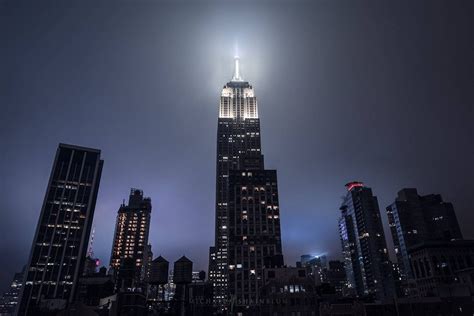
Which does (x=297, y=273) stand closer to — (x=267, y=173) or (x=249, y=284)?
(x=249, y=284)

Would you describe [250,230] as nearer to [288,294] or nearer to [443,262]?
[288,294]

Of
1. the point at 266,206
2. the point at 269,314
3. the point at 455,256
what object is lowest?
the point at 269,314

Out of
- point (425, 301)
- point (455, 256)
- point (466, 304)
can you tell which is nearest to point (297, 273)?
point (425, 301)

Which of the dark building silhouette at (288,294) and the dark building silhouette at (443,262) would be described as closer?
the dark building silhouette at (288,294)

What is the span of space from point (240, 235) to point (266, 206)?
21348mm

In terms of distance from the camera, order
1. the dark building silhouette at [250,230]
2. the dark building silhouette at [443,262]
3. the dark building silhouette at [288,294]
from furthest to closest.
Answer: the dark building silhouette at [443,262], the dark building silhouette at [250,230], the dark building silhouette at [288,294]

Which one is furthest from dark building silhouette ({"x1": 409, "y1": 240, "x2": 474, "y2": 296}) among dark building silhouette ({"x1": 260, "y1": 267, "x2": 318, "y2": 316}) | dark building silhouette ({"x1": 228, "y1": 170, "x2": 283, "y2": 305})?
dark building silhouette ({"x1": 260, "y1": 267, "x2": 318, "y2": 316})

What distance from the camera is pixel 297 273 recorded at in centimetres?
11794

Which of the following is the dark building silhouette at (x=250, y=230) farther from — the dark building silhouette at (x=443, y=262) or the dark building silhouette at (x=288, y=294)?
the dark building silhouette at (x=443, y=262)

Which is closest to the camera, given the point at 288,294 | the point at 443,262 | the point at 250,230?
the point at 288,294

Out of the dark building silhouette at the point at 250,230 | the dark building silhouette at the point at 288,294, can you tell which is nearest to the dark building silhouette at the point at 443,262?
the dark building silhouette at the point at 250,230

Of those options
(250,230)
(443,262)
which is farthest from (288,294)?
(443,262)

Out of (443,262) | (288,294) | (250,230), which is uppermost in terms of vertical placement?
(250,230)

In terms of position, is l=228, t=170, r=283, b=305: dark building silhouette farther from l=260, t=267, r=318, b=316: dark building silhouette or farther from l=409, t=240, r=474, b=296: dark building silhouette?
l=409, t=240, r=474, b=296: dark building silhouette
